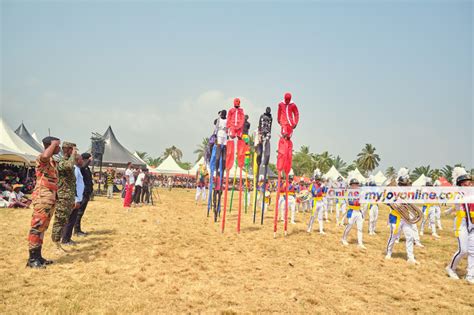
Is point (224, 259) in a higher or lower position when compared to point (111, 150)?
lower

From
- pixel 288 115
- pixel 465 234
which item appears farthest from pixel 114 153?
pixel 465 234

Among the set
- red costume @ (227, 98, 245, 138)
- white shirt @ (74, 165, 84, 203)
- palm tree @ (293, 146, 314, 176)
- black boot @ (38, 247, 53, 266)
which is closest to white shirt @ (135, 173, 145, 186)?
red costume @ (227, 98, 245, 138)

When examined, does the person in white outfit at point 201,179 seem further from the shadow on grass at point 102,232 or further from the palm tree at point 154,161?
the palm tree at point 154,161

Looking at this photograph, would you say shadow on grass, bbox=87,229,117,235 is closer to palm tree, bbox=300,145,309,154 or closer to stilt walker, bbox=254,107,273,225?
stilt walker, bbox=254,107,273,225

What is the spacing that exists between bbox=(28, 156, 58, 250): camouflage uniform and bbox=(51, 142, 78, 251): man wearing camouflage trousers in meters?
0.67

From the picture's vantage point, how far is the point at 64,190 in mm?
6855

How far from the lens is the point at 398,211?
8141mm

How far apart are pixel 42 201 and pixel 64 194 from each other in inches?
39.8

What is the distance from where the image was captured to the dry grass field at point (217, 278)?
174 inches

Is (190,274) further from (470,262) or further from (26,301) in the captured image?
(470,262)

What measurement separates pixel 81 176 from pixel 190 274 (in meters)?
4.14

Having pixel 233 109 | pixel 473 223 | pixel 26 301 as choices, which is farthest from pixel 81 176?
pixel 473 223

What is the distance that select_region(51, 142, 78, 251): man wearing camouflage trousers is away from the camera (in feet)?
21.8

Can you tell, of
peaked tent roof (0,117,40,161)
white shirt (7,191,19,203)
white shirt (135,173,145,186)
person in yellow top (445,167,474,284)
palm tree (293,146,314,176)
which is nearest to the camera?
person in yellow top (445,167,474,284)
